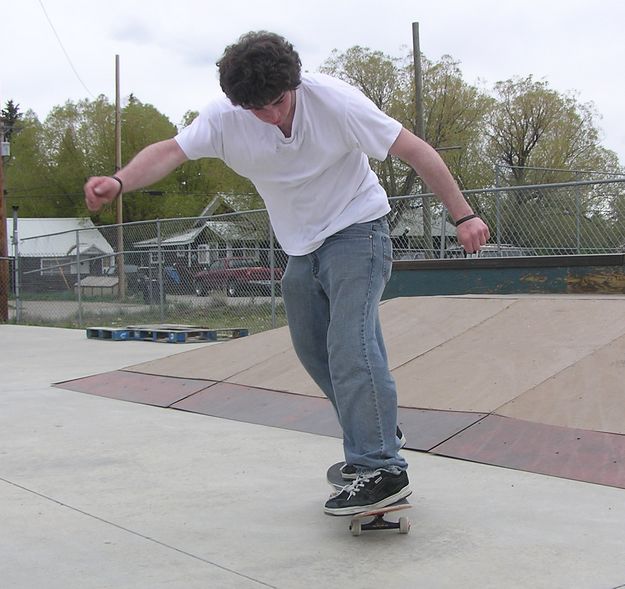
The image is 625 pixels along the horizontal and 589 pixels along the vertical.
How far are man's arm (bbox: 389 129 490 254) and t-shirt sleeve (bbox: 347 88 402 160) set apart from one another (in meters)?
0.05

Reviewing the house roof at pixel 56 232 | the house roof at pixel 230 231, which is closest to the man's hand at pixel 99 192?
the house roof at pixel 230 231

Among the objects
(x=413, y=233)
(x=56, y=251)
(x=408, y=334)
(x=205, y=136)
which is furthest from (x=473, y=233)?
(x=56, y=251)

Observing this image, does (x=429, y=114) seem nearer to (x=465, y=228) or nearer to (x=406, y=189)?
(x=406, y=189)

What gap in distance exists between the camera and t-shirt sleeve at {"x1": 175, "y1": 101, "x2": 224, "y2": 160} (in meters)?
3.17

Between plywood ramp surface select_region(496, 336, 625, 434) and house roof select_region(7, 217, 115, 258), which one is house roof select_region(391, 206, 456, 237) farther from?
house roof select_region(7, 217, 115, 258)

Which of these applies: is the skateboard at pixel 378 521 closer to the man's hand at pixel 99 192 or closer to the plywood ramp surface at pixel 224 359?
the man's hand at pixel 99 192

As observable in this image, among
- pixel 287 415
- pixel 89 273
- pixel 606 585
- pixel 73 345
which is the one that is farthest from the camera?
pixel 89 273

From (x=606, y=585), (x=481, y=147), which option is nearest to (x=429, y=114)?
(x=481, y=147)

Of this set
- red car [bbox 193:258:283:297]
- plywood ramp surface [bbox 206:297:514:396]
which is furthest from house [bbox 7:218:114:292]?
plywood ramp surface [bbox 206:297:514:396]

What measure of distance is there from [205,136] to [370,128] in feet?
2.01

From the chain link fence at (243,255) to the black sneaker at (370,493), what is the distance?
685 centimetres

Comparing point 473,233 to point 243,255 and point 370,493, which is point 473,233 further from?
point 243,255

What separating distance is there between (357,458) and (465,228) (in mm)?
905

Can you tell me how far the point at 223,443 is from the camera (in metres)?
4.77
